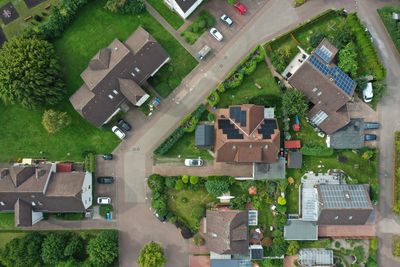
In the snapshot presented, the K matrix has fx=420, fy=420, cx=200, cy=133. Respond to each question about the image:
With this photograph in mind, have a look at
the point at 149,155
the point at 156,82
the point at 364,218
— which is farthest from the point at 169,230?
the point at 364,218

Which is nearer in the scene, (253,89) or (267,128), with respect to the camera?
(267,128)

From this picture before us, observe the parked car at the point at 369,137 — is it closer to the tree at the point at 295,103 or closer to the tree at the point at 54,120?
the tree at the point at 295,103

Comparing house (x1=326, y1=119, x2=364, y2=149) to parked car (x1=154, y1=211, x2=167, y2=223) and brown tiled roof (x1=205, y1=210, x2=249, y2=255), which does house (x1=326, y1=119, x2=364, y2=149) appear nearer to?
brown tiled roof (x1=205, y1=210, x2=249, y2=255)

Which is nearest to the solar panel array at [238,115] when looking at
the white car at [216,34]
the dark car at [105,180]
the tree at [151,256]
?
the white car at [216,34]

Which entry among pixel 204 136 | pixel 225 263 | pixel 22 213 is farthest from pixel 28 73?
pixel 225 263

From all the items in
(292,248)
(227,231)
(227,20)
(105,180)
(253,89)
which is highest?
(227,20)

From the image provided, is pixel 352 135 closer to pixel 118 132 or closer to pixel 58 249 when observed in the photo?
pixel 118 132
